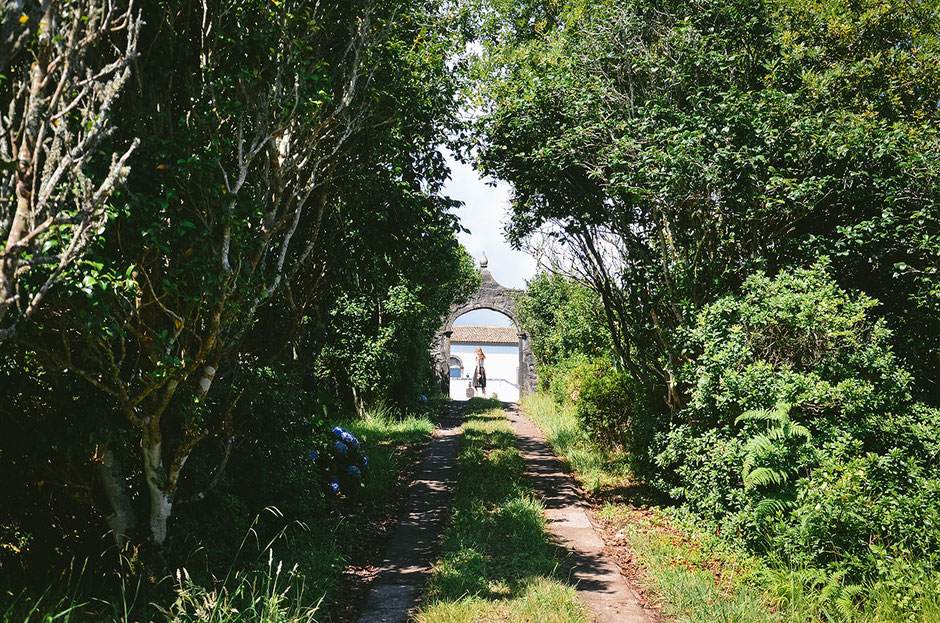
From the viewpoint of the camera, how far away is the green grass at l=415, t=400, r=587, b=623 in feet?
13.2

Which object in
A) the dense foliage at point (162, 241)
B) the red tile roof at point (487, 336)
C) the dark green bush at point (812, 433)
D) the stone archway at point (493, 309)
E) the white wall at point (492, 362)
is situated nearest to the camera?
the dense foliage at point (162, 241)

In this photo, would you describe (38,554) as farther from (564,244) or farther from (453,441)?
(453,441)

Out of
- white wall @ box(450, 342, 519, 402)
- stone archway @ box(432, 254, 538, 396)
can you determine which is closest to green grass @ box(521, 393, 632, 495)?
stone archway @ box(432, 254, 538, 396)

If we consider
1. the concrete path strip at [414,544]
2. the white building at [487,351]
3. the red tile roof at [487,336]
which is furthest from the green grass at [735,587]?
the red tile roof at [487,336]

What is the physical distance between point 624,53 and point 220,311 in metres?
5.18

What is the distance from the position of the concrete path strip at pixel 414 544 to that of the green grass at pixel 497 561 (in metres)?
0.17

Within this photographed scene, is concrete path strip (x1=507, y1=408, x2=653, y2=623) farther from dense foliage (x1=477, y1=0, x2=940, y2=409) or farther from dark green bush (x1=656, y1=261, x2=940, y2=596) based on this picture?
dense foliage (x1=477, y1=0, x2=940, y2=409)

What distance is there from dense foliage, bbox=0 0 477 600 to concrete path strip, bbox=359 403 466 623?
101cm

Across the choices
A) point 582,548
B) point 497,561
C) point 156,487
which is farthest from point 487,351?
point 156,487

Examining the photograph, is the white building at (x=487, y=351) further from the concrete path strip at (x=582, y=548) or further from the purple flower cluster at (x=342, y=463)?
the purple flower cluster at (x=342, y=463)

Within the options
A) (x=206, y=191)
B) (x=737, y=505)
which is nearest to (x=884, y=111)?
(x=737, y=505)

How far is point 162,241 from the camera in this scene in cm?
321

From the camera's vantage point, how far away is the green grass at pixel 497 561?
159 inches

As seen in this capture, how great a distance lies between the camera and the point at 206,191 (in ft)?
11.5
